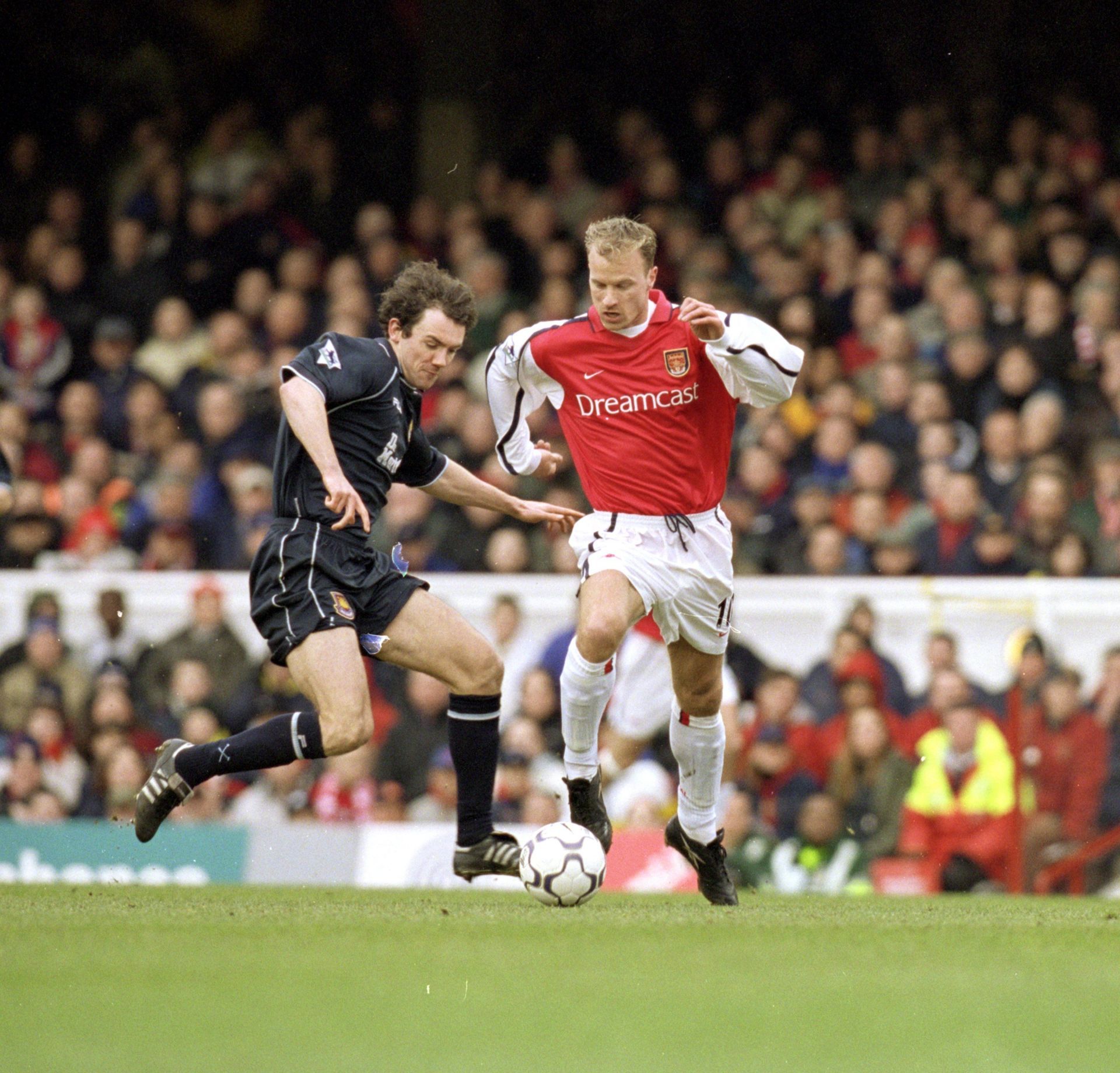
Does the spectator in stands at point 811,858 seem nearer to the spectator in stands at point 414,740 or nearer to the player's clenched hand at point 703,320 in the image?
the spectator in stands at point 414,740

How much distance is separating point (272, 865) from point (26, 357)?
4.82 m

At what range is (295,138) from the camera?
44.7 feet

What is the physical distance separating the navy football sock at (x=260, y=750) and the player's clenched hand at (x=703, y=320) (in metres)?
1.81

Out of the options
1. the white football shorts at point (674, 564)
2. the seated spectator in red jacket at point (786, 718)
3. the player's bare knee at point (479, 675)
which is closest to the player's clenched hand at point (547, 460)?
the white football shorts at point (674, 564)

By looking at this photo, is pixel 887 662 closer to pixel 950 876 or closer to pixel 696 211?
pixel 950 876

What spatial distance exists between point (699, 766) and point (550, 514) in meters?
1.06

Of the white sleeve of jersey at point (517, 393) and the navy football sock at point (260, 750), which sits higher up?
the white sleeve of jersey at point (517, 393)

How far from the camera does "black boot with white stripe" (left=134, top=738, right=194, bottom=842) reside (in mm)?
6125

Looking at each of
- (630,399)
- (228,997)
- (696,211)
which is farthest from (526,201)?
(228,997)

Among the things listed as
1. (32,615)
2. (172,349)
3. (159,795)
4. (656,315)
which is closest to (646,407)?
(656,315)

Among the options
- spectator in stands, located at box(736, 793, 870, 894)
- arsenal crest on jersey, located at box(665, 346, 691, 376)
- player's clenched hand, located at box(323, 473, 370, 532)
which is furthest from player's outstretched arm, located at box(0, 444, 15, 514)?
spectator in stands, located at box(736, 793, 870, 894)

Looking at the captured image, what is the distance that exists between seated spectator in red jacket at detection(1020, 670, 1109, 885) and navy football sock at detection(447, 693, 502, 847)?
11.5 ft

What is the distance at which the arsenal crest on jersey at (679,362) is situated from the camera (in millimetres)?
6188

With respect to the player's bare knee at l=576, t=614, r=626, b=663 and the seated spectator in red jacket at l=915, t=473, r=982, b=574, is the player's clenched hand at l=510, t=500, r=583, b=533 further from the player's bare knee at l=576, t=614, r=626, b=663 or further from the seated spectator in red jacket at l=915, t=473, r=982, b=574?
the seated spectator in red jacket at l=915, t=473, r=982, b=574
